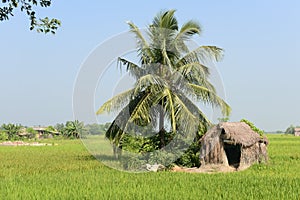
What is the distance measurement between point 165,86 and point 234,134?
2295 millimetres

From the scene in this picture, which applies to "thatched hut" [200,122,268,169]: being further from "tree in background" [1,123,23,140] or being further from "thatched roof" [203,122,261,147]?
"tree in background" [1,123,23,140]

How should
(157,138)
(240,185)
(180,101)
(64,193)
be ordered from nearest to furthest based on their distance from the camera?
(64,193) < (240,185) < (180,101) < (157,138)

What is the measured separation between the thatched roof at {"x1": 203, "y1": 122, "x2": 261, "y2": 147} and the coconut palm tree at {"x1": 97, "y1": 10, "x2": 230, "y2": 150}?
0.49 meters

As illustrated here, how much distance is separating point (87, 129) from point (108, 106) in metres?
1.76

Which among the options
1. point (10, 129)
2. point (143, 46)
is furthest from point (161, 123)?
point (10, 129)

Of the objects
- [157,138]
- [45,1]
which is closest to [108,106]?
[157,138]

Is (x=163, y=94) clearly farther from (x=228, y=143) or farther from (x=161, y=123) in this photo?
(x=228, y=143)

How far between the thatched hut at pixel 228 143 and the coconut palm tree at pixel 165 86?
57cm

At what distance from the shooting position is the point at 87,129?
10.2 meters

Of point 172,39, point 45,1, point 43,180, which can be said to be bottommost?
point 43,180

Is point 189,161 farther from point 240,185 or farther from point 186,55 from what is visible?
point 240,185

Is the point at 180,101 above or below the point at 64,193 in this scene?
above

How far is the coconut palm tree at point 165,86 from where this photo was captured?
Answer: 1130 centimetres

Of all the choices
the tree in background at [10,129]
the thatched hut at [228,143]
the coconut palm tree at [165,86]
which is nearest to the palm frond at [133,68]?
the coconut palm tree at [165,86]
